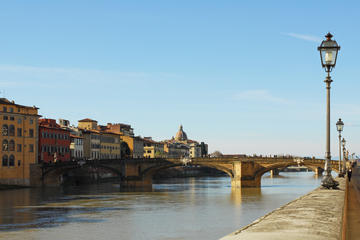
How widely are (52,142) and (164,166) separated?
23371 millimetres

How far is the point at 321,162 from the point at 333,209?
3373 inches

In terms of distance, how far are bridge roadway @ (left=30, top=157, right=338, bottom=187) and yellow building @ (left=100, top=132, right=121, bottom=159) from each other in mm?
30888

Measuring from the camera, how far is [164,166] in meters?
104

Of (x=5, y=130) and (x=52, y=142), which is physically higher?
(x=5, y=130)

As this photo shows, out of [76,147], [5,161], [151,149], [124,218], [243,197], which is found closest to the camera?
[124,218]

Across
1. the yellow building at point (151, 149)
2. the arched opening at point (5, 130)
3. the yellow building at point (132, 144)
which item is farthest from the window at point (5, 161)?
the yellow building at point (151, 149)

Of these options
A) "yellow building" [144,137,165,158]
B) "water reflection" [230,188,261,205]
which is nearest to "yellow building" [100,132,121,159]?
"yellow building" [144,137,165,158]

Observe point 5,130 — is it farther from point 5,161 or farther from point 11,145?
point 5,161

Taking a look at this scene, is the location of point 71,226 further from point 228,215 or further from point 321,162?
point 321,162

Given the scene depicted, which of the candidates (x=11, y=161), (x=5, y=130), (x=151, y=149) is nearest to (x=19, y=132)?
(x=5, y=130)

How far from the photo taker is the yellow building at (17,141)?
86.4 metres

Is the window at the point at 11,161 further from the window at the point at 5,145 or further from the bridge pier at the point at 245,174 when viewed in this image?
the bridge pier at the point at 245,174

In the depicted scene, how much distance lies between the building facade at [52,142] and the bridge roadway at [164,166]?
4.50m

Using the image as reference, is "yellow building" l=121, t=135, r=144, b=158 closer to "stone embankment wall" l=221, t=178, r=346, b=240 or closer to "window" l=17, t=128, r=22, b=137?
"window" l=17, t=128, r=22, b=137
